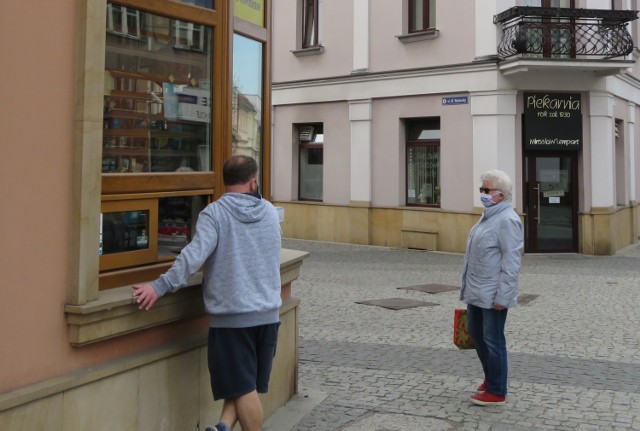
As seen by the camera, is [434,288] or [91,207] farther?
[434,288]

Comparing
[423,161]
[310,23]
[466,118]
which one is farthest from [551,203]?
[310,23]

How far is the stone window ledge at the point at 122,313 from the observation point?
3.19m

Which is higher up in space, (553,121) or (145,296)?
(553,121)

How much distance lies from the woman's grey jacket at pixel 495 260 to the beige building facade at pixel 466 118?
10727 mm

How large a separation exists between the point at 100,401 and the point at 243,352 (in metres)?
0.77

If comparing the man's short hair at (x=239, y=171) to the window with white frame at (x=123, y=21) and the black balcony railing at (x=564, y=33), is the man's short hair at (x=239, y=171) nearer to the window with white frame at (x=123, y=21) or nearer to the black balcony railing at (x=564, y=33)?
the window with white frame at (x=123, y=21)

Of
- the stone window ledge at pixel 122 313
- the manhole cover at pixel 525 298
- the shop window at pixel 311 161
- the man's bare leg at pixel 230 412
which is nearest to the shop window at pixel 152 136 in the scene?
the stone window ledge at pixel 122 313

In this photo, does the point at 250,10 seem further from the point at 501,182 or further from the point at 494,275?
the point at 494,275

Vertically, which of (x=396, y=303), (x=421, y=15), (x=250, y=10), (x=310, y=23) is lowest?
(x=396, y=303)

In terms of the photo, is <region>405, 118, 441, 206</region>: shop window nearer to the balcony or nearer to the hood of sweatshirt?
the balcony

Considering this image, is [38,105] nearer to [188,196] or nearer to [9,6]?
[9,6]

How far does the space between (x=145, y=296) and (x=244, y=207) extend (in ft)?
2.27

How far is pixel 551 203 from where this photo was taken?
16.4 metres

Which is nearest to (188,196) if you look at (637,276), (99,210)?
(99,210)
